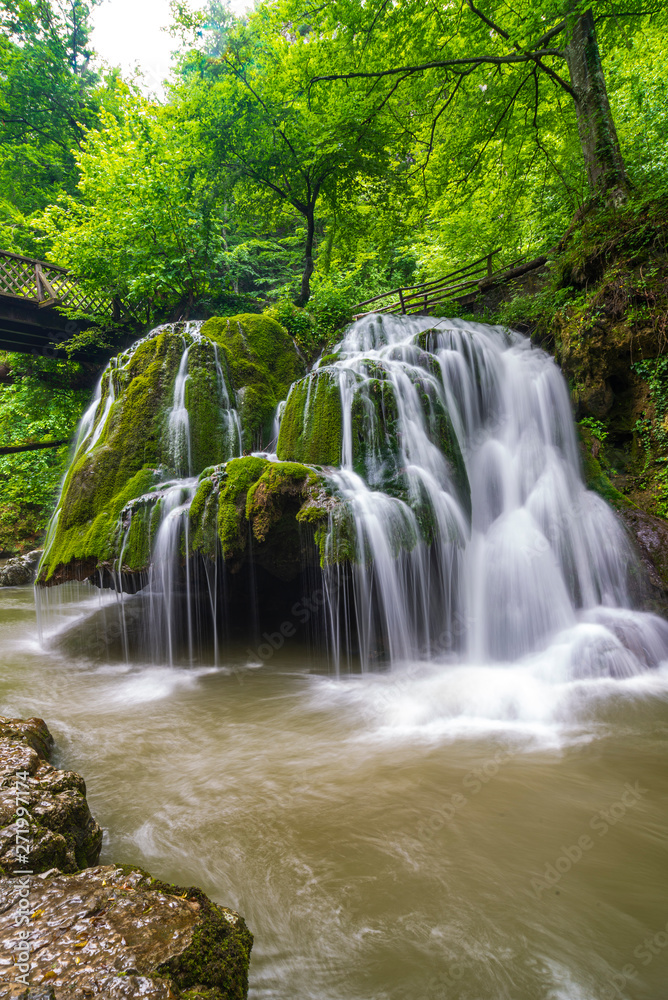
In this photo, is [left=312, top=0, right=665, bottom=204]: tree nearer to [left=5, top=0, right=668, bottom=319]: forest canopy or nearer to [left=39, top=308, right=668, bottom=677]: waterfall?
[left=5, top=0, right=668, bottom=319]: forest canopy

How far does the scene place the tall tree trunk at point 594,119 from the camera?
8.34 m

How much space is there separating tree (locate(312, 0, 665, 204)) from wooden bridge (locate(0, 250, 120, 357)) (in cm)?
776

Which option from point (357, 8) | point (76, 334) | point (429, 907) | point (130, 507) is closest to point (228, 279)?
point (76, 334)

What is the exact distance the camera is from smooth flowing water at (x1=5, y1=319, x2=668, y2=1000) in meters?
2.09

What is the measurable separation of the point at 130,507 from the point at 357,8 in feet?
30.1

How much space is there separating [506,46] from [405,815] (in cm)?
1210

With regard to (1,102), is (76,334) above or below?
below

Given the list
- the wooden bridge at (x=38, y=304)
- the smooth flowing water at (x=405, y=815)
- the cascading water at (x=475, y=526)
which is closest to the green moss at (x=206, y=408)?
the cascading water at (x=475, y=526)

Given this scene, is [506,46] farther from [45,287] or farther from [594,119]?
[45,287]

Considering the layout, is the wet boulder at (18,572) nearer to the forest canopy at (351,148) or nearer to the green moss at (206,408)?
the forest canopy at (351,148)

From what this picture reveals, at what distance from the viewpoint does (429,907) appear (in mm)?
2213

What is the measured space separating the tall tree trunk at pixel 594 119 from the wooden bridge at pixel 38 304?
11305mm

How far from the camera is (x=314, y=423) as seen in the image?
666cm

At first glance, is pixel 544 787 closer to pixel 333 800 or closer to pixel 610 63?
pixel 333 800
